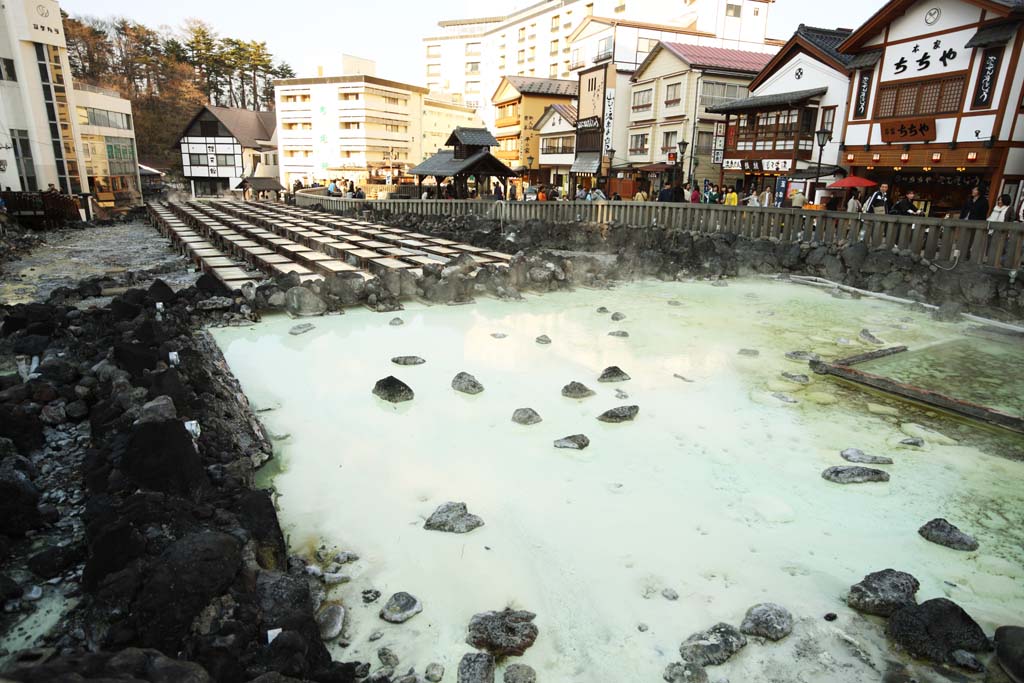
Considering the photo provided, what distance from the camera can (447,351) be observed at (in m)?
9.45

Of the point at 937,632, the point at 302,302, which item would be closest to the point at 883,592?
the point at 937,632

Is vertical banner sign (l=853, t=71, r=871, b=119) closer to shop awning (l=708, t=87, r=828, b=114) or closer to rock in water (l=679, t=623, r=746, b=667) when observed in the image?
shop awning (l=708, t=87, r=828, b=114)

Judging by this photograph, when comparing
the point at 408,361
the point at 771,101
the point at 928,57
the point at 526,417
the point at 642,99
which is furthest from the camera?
the point at 642,99

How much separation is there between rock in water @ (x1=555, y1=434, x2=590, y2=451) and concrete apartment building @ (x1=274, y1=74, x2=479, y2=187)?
5014 centimetres

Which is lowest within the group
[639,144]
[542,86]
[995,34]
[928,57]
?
[639,144]

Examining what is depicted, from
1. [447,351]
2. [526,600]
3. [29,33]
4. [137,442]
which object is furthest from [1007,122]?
[29,33]

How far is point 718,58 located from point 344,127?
3397 cm

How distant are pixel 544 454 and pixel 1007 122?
2063cm

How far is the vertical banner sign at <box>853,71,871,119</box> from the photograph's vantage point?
22.4 meters

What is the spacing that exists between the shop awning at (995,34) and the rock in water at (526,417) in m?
20.5

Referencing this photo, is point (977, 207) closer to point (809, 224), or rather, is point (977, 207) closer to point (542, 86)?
point (809, 224)

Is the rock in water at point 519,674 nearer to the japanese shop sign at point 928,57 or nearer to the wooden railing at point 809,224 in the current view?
the wooden railing at point 809,224

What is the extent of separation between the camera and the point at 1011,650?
318cm

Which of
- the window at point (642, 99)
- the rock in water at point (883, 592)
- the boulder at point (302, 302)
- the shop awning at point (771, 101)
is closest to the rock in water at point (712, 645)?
the rock in water at point (883, 592)
